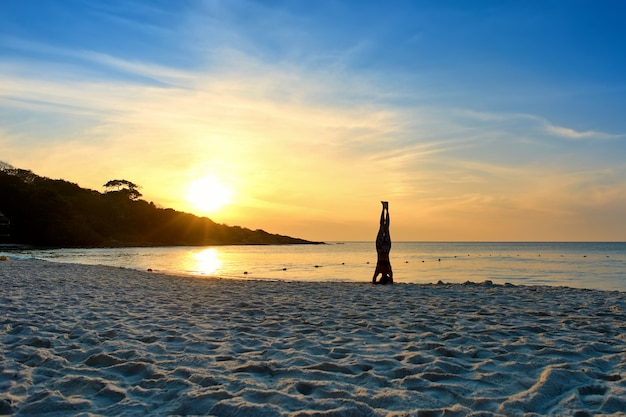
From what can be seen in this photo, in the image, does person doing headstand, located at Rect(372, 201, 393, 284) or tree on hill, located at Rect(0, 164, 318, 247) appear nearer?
person doing headstand, located at Rect(372, 201, 393, 284)

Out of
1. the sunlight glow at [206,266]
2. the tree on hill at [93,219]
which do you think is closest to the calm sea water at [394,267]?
the sunlight glow at [206,266]

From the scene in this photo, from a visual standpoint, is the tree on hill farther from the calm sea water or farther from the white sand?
the white sand

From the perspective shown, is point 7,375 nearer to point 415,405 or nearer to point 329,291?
point 415,405

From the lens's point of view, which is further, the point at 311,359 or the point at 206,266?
the point at 206,266

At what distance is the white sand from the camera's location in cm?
368

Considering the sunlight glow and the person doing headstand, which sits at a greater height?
the person doing headstand

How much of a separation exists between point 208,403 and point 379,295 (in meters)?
8.44

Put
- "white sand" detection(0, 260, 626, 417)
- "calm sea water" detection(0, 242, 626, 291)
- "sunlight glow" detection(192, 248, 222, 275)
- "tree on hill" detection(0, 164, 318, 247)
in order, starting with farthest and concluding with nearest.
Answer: "tree on hill" detection(0, 164, 318, 247), "sunlight glow" detection(192, 248, 222, 275), "calm sea water" detection(0, 242, 626, 291), "white sand" detection(0, 260, 626, 417)

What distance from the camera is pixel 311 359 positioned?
197 inches

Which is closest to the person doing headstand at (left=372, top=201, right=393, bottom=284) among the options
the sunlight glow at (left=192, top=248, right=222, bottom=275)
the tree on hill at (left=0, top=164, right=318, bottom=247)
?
the sunlight glow at (left=192, top=248, right=222, bottom=275)

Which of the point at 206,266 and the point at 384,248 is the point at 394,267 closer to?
the point at 206,266

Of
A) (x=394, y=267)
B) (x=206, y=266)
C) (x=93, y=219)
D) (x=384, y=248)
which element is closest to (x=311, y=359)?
(x=384, y=248)

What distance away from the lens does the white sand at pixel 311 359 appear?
3676mm

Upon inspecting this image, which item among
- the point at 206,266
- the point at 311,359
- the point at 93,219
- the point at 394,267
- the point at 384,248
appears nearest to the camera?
the point at 311,359
